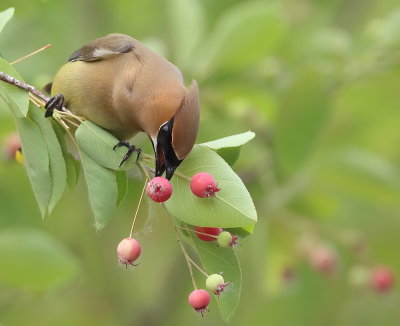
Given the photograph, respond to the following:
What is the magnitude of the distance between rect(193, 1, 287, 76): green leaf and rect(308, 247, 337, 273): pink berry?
3.57 ft

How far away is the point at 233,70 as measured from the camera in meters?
4.89

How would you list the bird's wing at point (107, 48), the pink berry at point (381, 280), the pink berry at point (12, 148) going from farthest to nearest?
the pink berry at point (381, 280) → the pink berry at point (12, 148) → the bird's wing at point (107, 48)

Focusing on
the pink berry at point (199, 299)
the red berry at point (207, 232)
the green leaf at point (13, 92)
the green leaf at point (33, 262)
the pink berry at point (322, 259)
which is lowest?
the pink berry at point (322, 259)

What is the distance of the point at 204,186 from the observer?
7.77 feet

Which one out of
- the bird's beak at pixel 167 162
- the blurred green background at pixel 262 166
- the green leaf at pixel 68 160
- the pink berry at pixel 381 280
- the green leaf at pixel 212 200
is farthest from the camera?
the pink berry at pixel 381 280

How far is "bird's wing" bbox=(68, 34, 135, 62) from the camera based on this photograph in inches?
135

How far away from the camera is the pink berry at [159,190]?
7.83 ft

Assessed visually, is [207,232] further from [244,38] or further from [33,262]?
[244,38]

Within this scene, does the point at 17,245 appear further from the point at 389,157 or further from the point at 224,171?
the point at 389,157

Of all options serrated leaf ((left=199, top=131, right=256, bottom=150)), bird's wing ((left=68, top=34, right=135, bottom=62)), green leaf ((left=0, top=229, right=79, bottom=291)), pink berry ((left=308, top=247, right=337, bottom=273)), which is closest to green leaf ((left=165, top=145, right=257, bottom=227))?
serrated leaf ((left=199, top=131, right=256, bottom=150))

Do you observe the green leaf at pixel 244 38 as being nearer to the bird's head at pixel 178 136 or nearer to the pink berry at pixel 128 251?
the bird's head at pixel 178 136

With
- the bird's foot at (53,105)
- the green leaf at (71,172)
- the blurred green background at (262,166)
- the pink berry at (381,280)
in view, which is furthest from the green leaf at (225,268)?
the pink berry at (381,280)

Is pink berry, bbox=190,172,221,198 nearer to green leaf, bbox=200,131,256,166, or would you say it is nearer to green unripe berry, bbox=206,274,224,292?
green leaf, bbox=200,131,256,166

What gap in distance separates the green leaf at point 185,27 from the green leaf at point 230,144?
7.02 feet
